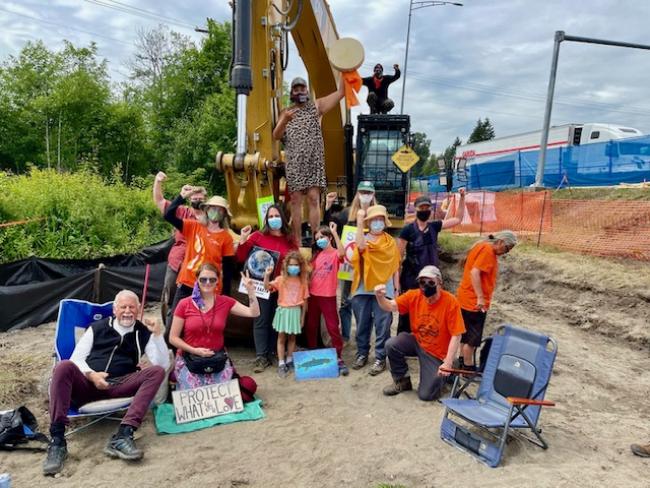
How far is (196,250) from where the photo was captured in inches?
194

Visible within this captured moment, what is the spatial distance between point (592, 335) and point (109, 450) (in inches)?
271

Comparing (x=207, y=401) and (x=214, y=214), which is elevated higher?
(x=214, y=214)

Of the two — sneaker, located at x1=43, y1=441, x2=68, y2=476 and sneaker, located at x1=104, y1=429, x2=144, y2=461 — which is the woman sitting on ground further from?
sneaker, located at x1=43, y1=441, x2=68, y2=476

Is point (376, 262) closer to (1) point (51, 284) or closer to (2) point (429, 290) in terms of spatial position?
(2) point (429, 290)

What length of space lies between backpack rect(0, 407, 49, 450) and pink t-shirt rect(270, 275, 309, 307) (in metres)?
2.46

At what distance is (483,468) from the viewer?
139 inches

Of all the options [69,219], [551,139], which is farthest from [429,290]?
[551,139]

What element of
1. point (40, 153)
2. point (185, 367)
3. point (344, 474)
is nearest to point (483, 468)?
point (344, 474)

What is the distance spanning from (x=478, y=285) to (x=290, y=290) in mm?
1973

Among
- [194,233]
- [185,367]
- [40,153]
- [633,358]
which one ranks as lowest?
[633,358]

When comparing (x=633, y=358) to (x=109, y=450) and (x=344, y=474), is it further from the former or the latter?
(x=109, y=450)

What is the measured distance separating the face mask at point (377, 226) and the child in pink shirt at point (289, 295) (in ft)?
2.70

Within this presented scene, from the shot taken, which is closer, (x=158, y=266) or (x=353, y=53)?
(x=353, y=53)

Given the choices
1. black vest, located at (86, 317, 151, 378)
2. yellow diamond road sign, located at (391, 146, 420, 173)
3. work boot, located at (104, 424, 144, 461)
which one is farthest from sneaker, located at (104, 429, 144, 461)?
yellow diamond road sign, located at (391, 146, 420, 173)
